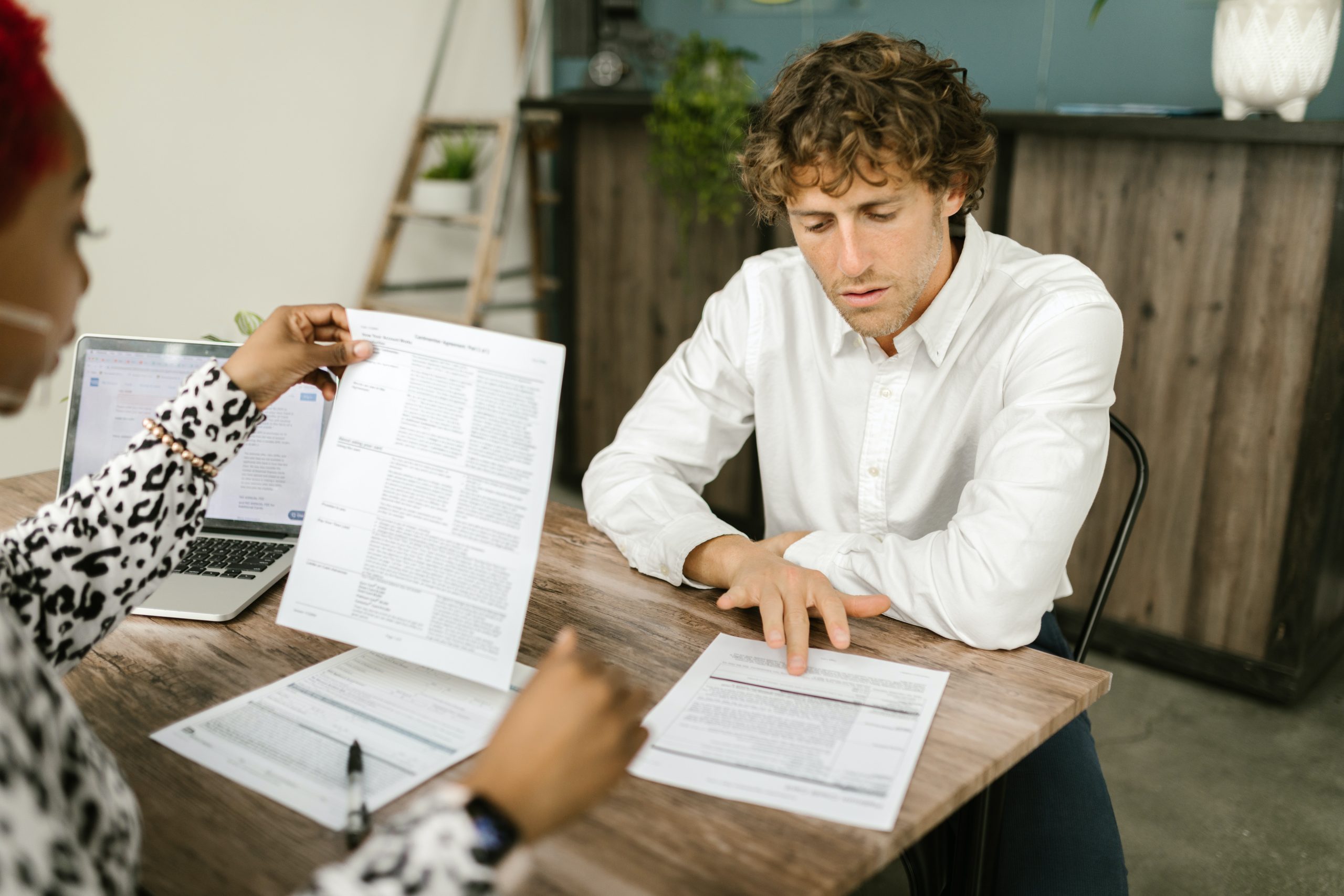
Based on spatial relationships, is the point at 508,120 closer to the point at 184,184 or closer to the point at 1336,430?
the point at 184,184

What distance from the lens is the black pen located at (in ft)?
2.54

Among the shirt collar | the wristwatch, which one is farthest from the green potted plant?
the wristwatch

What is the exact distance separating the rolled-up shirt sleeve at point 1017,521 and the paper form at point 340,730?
418 millimetres

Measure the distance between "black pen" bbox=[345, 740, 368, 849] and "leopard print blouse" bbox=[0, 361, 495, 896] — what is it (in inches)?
5.3

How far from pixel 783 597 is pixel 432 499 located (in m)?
0.38

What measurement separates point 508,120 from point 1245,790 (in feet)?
9.03

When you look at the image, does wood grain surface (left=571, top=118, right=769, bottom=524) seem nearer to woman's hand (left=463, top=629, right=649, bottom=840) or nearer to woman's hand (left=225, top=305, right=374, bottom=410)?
woman's hand (left=225, top=305, right=374, bottom=410)

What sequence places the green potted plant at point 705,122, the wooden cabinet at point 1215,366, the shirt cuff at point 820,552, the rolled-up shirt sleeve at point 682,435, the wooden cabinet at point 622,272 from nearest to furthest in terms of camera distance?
the shirt cuff at point 820,552 → the rolled-up shirt sleeve at point 682,435 → the wooden cabinet at point 1215,366 → the green potted plant at point 705,122 → the wooden cabinet at point 622,272

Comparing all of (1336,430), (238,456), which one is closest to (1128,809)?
(1336,430)

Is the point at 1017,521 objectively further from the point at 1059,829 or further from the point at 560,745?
the point at 560,745

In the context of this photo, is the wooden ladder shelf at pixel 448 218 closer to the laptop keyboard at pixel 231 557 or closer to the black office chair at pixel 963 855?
the laptop keyboard at pixel 231 557

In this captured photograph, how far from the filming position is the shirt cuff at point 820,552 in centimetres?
122

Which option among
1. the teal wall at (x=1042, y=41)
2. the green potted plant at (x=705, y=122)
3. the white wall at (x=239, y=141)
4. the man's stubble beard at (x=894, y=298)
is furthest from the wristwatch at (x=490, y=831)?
the white wall at (x=239, y=141)

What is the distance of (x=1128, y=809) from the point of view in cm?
207
